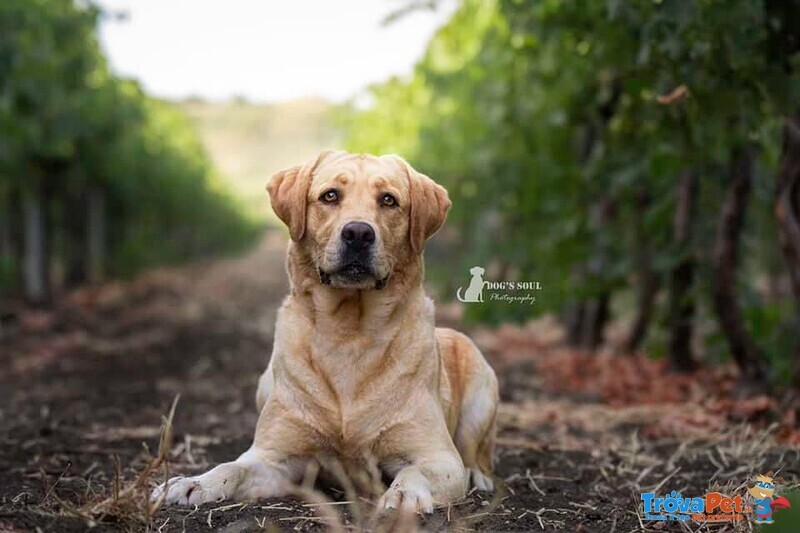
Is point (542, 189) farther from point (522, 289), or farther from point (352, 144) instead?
point (352, 144)

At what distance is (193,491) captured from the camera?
4137mm

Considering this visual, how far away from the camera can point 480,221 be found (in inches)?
794

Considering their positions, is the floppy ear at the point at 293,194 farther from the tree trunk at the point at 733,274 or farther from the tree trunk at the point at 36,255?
the tree trunk at the point at 36,255

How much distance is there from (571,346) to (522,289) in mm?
7077

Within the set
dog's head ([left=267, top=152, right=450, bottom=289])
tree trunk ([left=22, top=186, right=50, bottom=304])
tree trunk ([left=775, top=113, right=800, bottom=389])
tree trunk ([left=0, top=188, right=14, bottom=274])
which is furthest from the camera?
tree trunk ([left=0, top=188, right=14, bottom=274])

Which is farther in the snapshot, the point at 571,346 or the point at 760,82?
the point at 571,346

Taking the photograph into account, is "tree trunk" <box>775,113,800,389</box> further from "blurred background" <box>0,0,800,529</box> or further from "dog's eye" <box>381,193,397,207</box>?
"dog's eye" <box>381,193,397,207</box>

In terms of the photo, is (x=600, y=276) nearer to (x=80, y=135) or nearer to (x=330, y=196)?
(x=330, y=196)

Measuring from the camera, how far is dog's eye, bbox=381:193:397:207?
14.5ft

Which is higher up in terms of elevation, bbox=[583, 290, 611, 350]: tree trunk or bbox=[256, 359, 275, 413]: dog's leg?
Result: bbox=[256, 359, 275, 413]: dog's leg

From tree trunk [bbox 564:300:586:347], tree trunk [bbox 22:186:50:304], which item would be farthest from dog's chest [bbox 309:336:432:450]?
tree trunk [bbox 22:186:50:304]

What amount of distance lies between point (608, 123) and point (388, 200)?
636cm

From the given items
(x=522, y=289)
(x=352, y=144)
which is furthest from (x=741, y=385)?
(x=352, y=144)

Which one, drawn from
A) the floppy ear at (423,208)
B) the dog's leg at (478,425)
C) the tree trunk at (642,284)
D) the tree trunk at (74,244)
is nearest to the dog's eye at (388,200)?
the floppy ear at (423,208)
